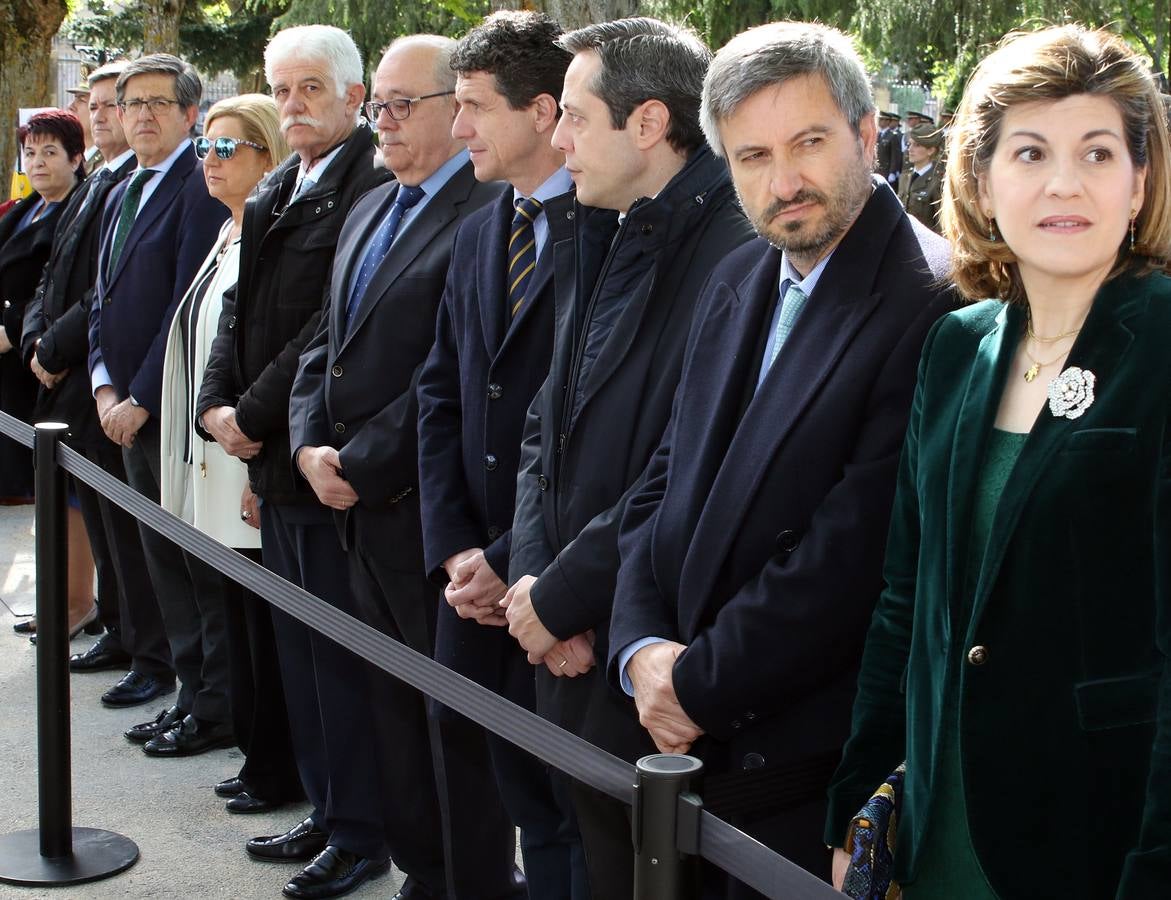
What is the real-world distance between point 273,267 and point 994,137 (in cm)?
279

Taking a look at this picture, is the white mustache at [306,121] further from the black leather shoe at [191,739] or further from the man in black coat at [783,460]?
the black leather shoe at [191,739]

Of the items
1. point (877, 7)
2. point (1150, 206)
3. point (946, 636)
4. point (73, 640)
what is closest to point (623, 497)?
point (946, 636)

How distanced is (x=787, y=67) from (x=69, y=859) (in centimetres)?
319

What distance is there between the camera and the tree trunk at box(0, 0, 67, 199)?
13.9 m

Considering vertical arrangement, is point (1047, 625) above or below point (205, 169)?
below

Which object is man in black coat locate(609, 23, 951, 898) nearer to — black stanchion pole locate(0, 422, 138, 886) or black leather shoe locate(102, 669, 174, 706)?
black stanchion pole locate(0, 422, 138, 886)

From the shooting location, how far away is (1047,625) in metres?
2.03

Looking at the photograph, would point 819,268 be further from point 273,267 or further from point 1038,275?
point 273,267

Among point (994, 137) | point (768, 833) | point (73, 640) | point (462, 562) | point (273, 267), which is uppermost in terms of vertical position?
point (994, 137)

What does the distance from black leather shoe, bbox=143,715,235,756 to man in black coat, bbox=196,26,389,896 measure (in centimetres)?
89

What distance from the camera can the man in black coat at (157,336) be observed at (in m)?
5.43

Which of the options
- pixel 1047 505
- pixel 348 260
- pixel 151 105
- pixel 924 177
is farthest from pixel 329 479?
pixel 924 177

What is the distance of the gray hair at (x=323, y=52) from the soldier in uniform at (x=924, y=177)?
861 cm

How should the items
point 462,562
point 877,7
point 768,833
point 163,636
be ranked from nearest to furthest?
point 768,833, point 462,562, point 163,636, point 877,7
